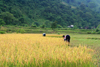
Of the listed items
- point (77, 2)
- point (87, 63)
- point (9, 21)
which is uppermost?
point (77, 2)

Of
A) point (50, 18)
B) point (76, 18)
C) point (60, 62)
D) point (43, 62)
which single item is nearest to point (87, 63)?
point (60, 62)

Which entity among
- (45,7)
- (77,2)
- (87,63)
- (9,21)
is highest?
(77,2)

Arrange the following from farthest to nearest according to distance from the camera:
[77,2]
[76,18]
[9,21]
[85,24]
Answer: [77,2]
[76,18]
[85,24]
[9,21]

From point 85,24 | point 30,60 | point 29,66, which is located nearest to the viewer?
point 29,66

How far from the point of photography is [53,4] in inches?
3189

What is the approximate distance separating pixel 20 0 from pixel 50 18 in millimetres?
25248

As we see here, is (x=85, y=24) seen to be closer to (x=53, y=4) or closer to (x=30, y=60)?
(x=53, y=4)

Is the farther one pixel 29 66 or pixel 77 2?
pixel 77 2

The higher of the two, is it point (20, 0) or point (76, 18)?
point (20, 0)

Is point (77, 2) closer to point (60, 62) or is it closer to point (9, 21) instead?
point (9, 21)

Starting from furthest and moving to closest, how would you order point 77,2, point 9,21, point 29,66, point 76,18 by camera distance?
point 77,2 → point 76,18 → point 9,21 → point 29,66

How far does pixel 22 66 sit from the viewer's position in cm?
313

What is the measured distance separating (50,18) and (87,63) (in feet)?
226

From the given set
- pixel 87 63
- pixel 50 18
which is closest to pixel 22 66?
pixel 87 63
